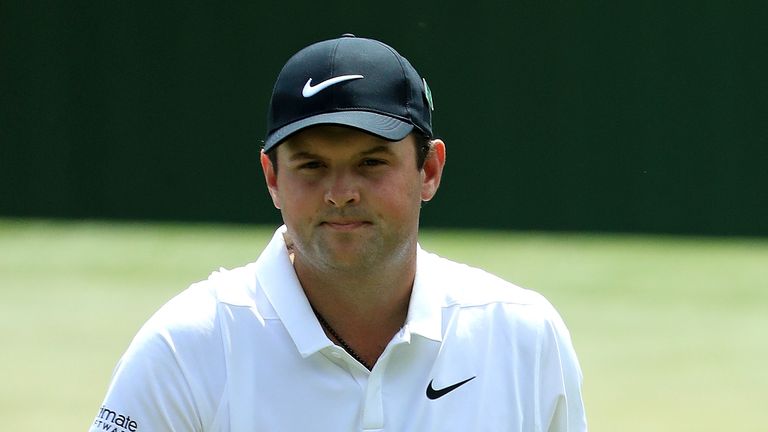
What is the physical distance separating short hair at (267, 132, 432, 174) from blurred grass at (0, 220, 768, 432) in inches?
147

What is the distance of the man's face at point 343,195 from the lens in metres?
2.46

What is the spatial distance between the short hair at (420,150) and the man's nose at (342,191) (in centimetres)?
15

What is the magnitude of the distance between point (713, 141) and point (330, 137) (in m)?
10.4

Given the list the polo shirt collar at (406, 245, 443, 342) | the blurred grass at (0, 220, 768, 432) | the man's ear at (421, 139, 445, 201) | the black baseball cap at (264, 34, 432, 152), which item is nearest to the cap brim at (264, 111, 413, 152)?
the black baseball cap at (264, 34, 432, 152)

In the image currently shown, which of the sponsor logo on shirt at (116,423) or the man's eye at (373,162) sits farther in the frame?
the man's eye at (373,162)

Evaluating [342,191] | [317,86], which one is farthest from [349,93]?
[342,191]

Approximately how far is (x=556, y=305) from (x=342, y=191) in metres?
6.66

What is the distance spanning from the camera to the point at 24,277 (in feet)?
32.8

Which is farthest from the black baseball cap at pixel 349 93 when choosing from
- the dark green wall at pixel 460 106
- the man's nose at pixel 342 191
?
the dark green wall at pixel 460 106

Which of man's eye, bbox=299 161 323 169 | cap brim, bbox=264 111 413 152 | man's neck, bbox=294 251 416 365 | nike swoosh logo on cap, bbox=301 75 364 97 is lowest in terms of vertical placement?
man's neck, bbox=294 251 416 365

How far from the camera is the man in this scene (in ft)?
7.95

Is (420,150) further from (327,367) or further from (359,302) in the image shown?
(327,367)

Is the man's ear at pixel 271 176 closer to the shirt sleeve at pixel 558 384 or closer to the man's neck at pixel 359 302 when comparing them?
the man's neck at pixel 359 302

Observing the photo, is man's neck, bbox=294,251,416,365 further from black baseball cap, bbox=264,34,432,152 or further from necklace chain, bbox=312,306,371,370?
black baseball cap, bbox=264,34,432,152
